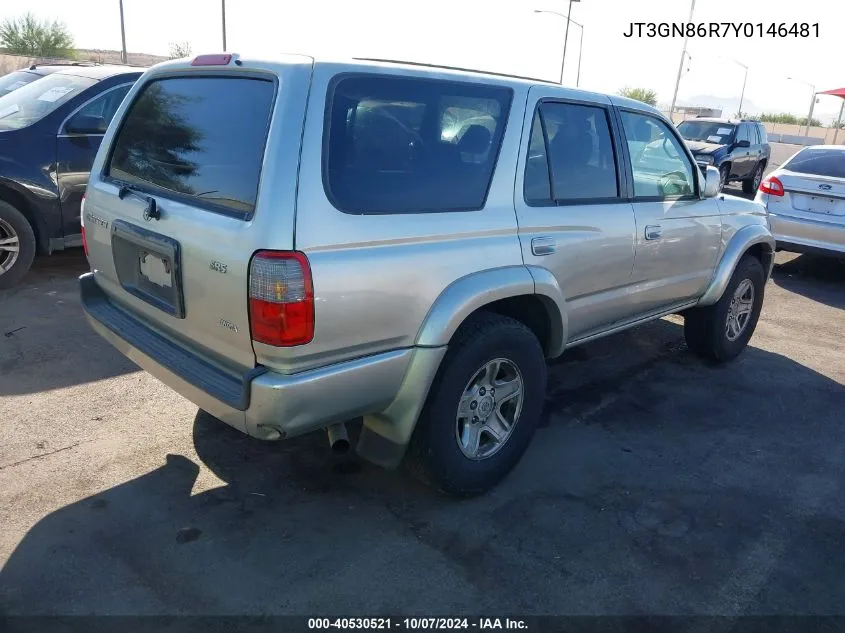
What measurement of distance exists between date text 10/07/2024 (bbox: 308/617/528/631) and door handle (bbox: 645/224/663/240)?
2.38m

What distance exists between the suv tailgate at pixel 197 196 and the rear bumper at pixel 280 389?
0.08 m

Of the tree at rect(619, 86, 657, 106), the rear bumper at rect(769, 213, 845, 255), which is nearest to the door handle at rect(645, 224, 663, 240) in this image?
the rear bumper at rect(769, 213, 845, 255)

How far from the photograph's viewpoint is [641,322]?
441 centimetres

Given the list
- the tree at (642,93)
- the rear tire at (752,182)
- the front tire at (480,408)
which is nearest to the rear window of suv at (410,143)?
the front tire at (480,408)

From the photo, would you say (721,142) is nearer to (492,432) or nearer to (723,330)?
(723,330)

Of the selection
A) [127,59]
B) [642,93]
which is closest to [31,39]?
[127,59]

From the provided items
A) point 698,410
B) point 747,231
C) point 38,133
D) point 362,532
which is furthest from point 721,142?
point 362,532

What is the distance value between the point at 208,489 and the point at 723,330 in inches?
151

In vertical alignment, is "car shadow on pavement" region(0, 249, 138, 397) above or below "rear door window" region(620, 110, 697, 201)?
below

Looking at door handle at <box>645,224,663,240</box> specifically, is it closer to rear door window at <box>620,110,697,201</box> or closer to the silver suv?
the silver suv

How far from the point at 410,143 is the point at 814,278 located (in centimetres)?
746

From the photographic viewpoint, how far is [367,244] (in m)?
2.59

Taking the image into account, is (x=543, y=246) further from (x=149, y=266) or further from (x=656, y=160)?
(x=149, y=266)

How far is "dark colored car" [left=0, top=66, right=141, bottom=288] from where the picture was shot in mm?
5727
